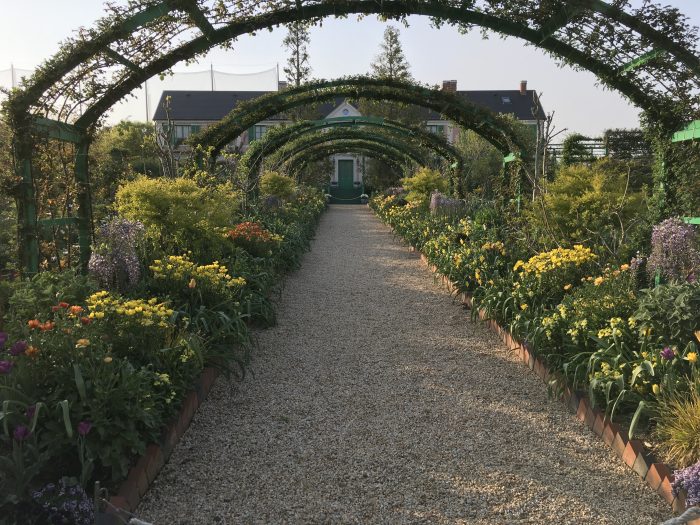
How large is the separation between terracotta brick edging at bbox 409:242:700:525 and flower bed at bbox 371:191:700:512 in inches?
1.0

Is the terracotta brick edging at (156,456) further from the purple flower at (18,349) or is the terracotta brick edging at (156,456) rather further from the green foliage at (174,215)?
the green foliage at (174,215)

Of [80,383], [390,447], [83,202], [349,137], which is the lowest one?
[390,447]

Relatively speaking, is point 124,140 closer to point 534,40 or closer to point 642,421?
point 534,40

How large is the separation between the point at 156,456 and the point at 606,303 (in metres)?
2.94

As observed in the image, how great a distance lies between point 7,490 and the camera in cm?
203

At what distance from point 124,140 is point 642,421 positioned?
26720 mm

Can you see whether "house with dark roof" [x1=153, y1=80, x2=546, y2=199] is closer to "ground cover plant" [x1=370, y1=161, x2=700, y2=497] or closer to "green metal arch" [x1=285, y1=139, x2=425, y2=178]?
"green metal arch" [x1=285, y1=139, x2=425, y2=178]

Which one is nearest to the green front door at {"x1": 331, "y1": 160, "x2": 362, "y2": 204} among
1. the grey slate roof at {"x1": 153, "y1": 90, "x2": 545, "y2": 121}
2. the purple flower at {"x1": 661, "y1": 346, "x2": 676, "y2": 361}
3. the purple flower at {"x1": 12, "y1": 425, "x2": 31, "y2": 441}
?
the grey slate roof at {"x1": 153, "y1": 90, "x2": 545, "y2": 121}

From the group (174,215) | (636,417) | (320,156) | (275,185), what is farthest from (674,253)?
(320,156)

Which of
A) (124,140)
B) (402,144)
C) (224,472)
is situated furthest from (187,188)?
(124,140)

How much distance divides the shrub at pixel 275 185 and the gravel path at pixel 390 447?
10.0m

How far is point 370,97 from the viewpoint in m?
9.50

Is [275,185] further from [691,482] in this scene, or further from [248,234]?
[691,482]

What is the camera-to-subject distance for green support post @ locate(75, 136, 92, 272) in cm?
573
